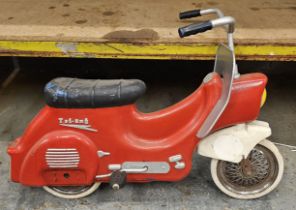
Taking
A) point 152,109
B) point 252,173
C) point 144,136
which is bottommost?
point 152,109

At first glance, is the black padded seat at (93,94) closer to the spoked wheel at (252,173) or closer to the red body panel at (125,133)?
the red body panel at (125,133)

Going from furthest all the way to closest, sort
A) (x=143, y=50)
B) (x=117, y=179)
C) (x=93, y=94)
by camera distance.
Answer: (x=143, y=50), (x=117, y=179), (x=93, y=94)

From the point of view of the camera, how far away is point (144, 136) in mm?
1174

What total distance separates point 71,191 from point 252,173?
614mm

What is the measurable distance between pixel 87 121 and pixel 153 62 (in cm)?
113

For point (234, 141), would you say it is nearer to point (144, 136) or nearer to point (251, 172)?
point (251, 172)

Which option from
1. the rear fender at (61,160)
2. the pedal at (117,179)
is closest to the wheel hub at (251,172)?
the pedal at (117,179)

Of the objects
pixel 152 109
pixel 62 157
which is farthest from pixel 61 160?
pixel 152 109

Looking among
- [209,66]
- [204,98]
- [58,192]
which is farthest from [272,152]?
[209,66]

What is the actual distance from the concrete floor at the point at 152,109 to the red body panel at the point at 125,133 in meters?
0.11

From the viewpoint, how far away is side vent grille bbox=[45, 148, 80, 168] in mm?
1142

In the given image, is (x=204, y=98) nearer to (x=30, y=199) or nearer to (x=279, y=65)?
(x=30, y=199)

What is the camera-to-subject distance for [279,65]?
2.12 meters

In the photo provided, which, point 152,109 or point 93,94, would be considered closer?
point 93,94
